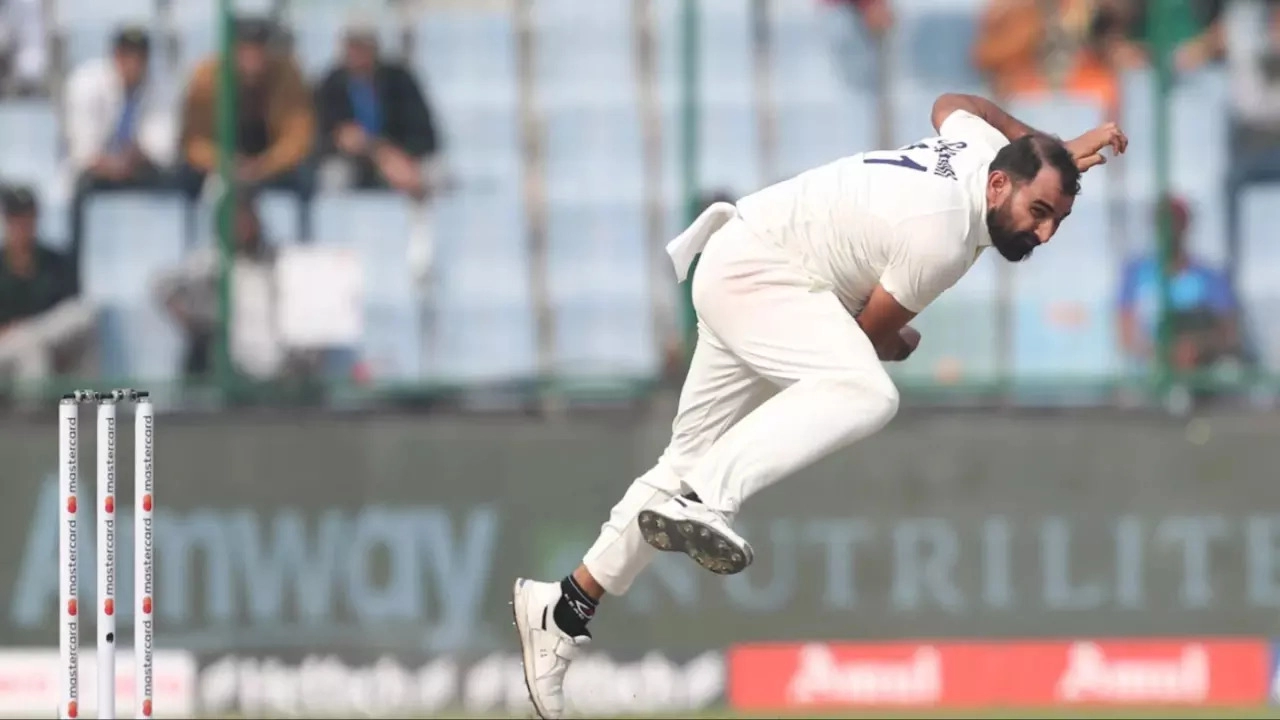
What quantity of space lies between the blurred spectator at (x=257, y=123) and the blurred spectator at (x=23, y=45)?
0.71 m

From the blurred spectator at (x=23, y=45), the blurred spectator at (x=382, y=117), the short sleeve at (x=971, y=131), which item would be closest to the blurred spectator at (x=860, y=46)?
the blurred spectator at (x=382, y=117)

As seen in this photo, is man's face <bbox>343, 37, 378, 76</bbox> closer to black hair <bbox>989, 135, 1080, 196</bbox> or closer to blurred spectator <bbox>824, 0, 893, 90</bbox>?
blurred spectator <bbox>824, 0, 893, 90</bbox>

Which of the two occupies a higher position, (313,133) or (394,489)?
(313,133)

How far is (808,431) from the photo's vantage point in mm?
7090

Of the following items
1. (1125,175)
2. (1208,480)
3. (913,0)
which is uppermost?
(913,0)

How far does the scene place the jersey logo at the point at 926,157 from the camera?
23.3ft

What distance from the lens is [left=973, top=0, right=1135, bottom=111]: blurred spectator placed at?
10672 mm

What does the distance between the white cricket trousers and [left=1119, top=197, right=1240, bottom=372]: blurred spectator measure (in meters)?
3.46

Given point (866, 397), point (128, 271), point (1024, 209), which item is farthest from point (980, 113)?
point (128, 271)

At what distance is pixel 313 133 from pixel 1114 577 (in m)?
4.18

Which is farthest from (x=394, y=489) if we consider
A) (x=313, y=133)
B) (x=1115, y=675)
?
(x=1115, y=675)

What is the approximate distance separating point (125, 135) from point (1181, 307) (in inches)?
193

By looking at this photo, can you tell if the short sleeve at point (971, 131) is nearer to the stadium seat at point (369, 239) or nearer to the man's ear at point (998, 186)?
the man's ear at point (998, 186)

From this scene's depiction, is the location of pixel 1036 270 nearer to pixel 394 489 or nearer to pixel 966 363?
pixel 966 363
